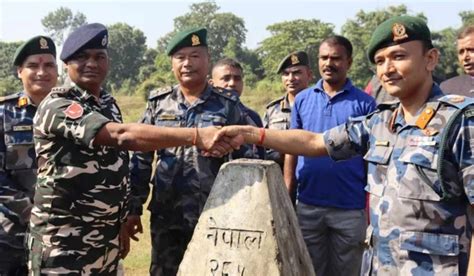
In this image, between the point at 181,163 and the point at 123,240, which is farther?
the point at 181,163

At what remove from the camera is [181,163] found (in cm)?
379

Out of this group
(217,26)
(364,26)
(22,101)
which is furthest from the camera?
(217,26)

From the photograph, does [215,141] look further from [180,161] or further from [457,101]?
[457,101]

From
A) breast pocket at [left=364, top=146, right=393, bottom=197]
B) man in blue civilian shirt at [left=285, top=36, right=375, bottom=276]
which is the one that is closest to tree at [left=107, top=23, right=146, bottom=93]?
man in blue civilian shirt at [left=285, top=36, right=375, bottom=276]

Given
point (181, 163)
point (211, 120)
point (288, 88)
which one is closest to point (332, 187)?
point (211, 120)

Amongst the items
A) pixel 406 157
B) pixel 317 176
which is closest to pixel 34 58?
pixel 317 176

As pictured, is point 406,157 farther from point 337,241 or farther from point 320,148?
point 337,241

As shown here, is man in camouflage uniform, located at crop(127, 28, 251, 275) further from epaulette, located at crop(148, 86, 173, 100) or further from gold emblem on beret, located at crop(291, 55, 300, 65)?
gold emblem on beret, located at crop(291, 55, 300, 65)

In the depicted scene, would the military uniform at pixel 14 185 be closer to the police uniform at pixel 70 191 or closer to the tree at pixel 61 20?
the police uniform at pixel 70 191

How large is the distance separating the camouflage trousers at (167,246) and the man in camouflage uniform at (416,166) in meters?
1.47

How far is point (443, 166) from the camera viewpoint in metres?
2.45

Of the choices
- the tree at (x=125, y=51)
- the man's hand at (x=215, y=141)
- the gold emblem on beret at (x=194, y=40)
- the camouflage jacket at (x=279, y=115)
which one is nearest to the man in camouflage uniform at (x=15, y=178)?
the gold emblem on beret at (x=194, y=40)

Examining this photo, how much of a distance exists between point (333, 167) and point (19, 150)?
2.32 metres

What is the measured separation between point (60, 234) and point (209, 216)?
928mm
